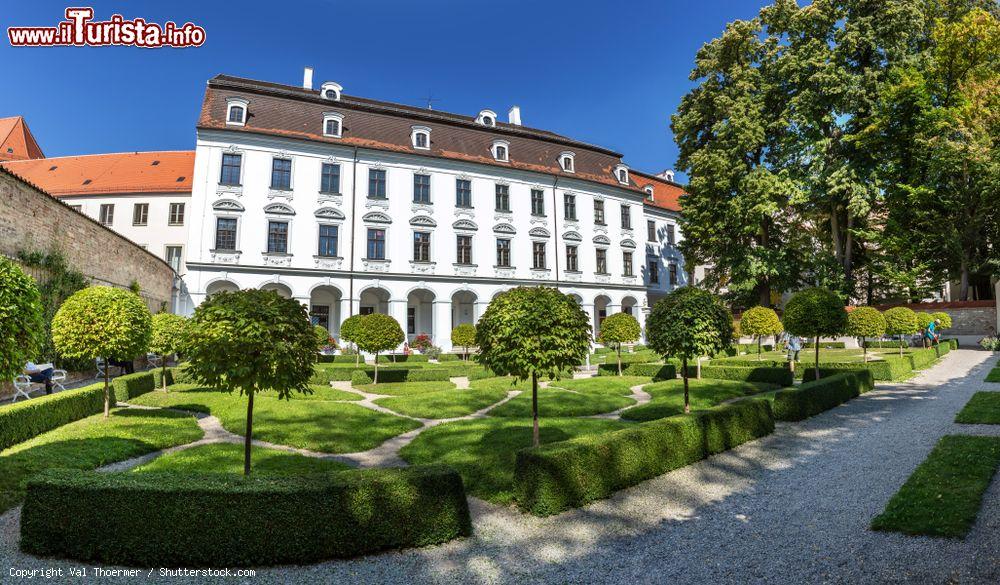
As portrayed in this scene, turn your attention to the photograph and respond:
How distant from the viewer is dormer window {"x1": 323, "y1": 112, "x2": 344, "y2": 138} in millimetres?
29656

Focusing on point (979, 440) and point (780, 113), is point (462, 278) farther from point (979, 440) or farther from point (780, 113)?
point (979, 440)

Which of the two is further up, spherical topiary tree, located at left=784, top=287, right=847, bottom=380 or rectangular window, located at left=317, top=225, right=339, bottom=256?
rectangular window, located at left=317, top=225, right=339, bottom=256

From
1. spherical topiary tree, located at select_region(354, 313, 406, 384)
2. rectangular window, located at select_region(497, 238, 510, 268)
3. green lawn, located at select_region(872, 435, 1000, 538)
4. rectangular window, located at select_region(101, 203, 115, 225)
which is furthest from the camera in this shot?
rectangular window, located at select_region(101, 203, 115, 225)

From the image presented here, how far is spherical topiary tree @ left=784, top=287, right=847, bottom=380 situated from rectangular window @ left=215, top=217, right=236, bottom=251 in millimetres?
26710

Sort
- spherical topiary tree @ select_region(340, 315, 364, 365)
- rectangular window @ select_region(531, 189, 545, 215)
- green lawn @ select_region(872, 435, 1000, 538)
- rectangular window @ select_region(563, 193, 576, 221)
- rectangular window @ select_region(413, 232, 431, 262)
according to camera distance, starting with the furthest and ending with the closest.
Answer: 1. rectangular window @ select_region(563, 193, 576, 221)
2. rectangular window @ select_region(531, 189, 545, 215)
3. rectangular window @ select_region(413, 232, 431, 262)
4. spherical topiary tree @ select_region(340, 315, 364, 365)
5. green lawn @ select_region(872, 435, 1000, 538)

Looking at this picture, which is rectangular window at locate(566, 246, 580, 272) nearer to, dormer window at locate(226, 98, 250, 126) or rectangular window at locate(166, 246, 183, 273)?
dormer window at locate(226, 98, 250, 126)

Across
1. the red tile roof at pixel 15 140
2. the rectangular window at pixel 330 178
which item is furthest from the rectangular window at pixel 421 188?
the red tile roof at pixel 15 140

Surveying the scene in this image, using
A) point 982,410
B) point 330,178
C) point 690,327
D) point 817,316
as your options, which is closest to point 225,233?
point 330,178

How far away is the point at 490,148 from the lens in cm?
3456

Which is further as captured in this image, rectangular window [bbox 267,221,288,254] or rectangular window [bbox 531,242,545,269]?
rectangular window [bbox 531,242,545,269]

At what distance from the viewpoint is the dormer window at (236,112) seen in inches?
1080

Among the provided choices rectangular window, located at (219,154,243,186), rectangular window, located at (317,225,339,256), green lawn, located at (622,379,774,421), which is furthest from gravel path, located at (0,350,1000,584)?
rectangular window, located at (219,154,243,186)

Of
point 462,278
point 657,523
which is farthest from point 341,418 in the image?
point 462,278

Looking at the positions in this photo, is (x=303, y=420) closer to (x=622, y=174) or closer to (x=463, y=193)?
(x=463, y=193)
